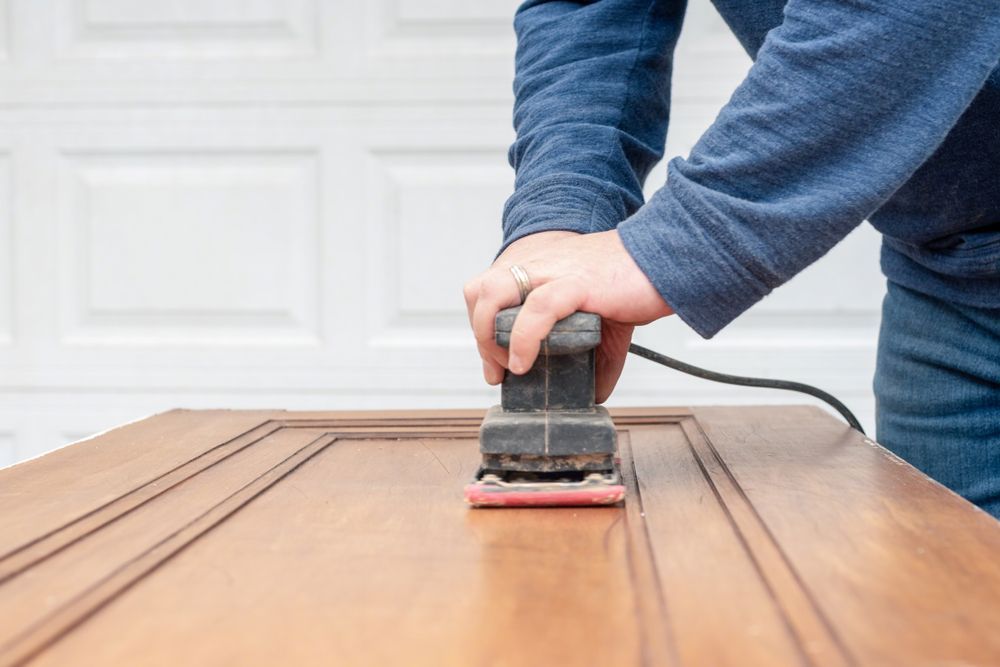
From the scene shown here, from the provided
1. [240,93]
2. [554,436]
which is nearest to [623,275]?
[554,436]

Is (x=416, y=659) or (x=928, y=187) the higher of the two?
(x=928, y=187)

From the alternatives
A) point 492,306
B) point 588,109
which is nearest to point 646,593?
point 492,306

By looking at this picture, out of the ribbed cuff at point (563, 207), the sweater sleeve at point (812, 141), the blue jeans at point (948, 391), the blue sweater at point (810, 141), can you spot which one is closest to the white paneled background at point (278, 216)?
the blue jeans at point (948, 391)

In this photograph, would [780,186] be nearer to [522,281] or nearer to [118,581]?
[522,281]

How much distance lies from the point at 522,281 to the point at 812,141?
0.70 ft

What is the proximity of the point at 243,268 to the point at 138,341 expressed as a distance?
26cm

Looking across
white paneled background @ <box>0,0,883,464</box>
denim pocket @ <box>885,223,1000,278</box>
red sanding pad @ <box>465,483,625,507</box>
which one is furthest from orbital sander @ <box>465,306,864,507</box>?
white paneled background @ <box>0,0,883,464</box>

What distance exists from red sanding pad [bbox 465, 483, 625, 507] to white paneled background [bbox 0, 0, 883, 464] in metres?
1.25

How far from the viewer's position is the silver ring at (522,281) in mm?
673

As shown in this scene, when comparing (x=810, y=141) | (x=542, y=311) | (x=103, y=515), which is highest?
(x=810, y=141)

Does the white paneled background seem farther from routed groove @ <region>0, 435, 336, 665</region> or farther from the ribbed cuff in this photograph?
routed groove @ <region>0, 435, 336, 665</region>

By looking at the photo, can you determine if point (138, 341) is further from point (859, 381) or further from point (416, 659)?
point (416, 659)

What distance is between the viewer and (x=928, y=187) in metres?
0.83

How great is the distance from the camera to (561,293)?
644 millimetres
